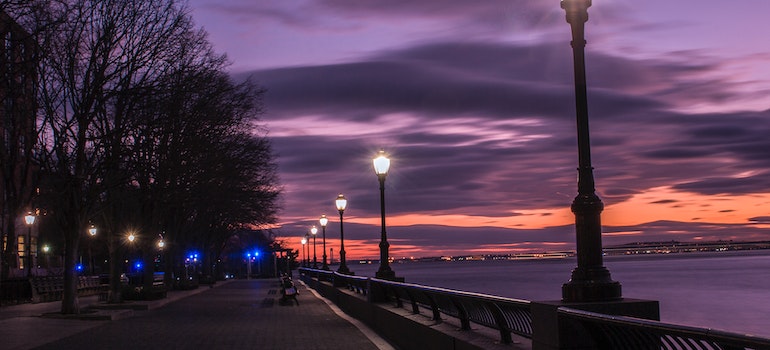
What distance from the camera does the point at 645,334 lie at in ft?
23.3

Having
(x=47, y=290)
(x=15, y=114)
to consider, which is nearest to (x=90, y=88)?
(x=15, y=114)

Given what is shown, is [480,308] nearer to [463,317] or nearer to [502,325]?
[463,317]

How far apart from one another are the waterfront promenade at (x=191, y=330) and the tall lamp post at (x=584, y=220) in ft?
27.4

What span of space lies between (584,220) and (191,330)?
15.2 meters

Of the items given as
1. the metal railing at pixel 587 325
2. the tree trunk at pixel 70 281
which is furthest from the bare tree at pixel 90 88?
the metal railing at pixel 587 325

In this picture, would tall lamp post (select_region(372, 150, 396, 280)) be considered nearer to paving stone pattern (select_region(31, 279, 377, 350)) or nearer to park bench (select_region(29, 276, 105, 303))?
paving stone pattern (select_region(31, 279, 377, 350))

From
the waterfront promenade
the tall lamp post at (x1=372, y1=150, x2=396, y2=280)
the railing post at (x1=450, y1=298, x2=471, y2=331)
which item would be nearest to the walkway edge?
the waterfront promenade

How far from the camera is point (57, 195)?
27.2 metres

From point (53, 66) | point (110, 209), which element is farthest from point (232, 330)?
point (110, 209)

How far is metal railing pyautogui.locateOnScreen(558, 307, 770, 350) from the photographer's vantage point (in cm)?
531

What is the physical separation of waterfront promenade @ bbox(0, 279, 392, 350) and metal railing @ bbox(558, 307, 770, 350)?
9.08 m

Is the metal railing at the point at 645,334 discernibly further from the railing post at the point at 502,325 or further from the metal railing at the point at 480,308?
the railing post at the point at 502,325

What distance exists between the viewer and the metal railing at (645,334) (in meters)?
5.31

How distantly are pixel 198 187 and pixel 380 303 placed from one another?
17.2m
